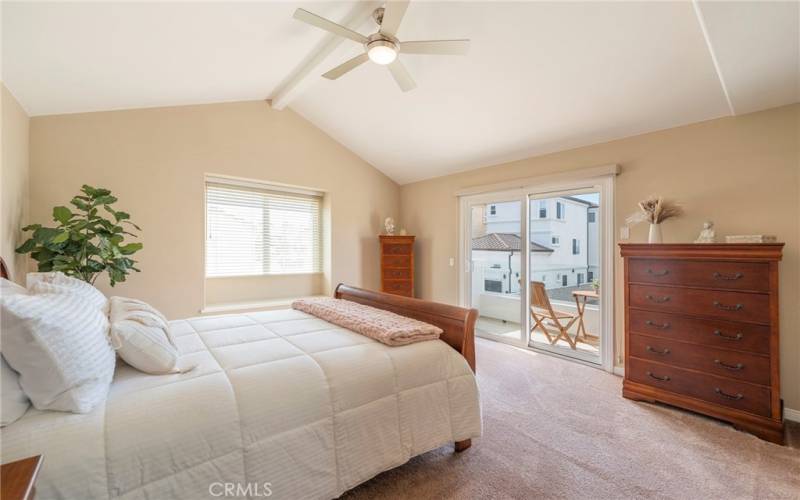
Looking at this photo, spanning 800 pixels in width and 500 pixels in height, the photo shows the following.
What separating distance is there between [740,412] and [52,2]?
4798 millimetres

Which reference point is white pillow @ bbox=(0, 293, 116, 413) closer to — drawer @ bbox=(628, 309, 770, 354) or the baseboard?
drawer @ bbox=(628, 309, 770, 354)

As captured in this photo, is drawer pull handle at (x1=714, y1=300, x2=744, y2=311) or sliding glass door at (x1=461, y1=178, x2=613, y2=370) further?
sliding glass door at (x1=461, y1=178, x2=613, y2=370)

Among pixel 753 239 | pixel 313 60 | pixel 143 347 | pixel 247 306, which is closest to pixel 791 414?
pixel 753 239

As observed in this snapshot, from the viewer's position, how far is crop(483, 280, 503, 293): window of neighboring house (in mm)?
4398

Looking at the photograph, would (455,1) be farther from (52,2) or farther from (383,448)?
(383,448)

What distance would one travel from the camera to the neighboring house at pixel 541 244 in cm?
362

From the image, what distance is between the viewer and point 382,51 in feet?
7.10

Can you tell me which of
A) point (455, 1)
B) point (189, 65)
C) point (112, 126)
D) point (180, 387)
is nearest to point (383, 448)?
point (180, 387)

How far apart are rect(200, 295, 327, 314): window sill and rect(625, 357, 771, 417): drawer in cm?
380

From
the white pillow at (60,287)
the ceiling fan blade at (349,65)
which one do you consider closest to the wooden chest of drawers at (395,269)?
the ceiling fan blade at (349,65)

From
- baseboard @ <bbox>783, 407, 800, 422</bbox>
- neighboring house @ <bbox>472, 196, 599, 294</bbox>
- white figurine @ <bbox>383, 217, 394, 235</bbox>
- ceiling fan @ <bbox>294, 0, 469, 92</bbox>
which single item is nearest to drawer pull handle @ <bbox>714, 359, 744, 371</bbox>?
baseboard @ <bbox>783, 407, 800, 422</bbox>

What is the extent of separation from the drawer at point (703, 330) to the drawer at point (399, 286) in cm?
284

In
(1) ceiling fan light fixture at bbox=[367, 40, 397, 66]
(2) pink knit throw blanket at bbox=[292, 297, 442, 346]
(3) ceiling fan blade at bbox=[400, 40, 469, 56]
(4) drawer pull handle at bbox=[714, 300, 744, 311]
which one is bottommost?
(2) pink knit throw blanket at bbox=[292, 297, 442, 346]

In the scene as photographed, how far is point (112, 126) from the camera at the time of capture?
3.20 metres
